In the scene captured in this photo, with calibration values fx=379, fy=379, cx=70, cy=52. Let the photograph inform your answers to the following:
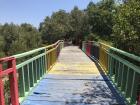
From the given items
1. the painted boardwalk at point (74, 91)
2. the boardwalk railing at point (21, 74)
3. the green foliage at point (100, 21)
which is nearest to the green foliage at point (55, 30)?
the green foliage at point (100, 21)

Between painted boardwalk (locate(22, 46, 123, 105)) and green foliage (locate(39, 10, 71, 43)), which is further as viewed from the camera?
green foliage (locate(39, 10, 71, 43))

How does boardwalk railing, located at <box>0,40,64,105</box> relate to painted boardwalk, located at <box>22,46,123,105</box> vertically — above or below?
above

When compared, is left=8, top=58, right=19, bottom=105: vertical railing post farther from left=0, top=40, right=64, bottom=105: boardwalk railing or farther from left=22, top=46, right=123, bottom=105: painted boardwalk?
left=22, top=46, right=123, bottom=105: painted boardwalk

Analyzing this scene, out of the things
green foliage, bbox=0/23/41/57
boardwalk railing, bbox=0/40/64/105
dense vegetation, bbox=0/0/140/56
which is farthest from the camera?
green foliage, bbox=0/23/41/57

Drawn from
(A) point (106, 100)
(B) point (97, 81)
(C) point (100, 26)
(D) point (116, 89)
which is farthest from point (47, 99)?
(C) point (100, 26)

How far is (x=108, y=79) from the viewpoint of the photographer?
1125 centimetres

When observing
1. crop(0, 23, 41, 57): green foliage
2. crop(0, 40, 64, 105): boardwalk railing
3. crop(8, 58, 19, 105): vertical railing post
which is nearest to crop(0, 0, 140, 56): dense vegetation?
crop(0, 23, 41, 57): green foliage

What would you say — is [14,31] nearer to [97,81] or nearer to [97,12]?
[97,12]

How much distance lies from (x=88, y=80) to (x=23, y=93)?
11.5ft

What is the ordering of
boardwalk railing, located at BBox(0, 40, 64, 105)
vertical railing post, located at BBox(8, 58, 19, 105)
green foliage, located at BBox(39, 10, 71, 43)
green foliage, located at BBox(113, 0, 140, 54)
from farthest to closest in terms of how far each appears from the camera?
1. green foliage, located at BBox(39, 10, 71, 43)
2. green foliage, located at BBox(113, 0, 140, 54)
3. vertical railing post, located at BBox(8, 58, 19, 105)
4. boardwalk railing, located at BBox(0, 40, 64, 105)

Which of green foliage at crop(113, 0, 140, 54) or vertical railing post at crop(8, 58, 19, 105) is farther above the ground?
green foliage at crop(113, 0, 140, 54)

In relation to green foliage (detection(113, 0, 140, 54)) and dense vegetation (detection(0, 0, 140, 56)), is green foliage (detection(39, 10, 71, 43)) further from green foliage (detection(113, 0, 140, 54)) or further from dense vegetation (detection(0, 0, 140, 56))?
green foliage (detection(113, 0, 140, 54))

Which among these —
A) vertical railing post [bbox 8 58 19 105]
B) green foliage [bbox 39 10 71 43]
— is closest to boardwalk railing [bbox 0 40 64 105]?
vertical railing post [bbox 8 58 19 105]

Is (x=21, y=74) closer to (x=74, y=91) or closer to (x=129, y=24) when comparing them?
(x=74, y=91)
